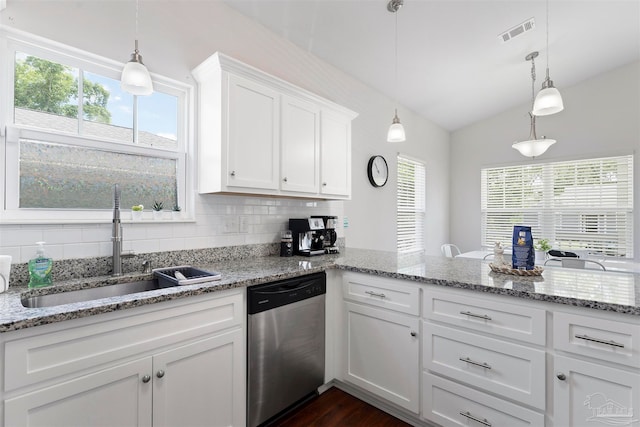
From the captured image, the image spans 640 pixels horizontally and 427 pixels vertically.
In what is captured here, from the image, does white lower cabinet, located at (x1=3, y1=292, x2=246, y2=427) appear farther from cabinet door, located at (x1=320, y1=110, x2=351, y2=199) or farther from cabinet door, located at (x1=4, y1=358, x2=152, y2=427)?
cabinet door, located at (x1=320, y1=110, x2=351, y2=199)

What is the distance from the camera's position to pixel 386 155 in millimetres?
3834

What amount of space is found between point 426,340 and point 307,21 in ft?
8.31

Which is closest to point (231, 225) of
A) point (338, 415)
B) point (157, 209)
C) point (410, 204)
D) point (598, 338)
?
point (157, 209)

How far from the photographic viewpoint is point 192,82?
2.13m

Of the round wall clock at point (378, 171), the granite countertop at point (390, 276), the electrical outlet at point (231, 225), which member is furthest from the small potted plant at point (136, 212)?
the round wall clock at point (378, 171)

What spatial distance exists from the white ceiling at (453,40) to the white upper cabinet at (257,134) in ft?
2.26

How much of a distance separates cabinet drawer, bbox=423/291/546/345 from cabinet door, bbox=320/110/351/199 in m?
1.29

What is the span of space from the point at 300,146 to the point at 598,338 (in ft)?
6.57

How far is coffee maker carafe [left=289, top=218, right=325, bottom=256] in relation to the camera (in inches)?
101

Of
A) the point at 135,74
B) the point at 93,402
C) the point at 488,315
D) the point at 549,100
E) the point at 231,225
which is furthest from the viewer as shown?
the point at 231,225

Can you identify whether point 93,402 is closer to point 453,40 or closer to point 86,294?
point 86,294

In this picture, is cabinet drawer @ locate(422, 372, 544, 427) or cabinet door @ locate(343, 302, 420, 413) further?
cabinet door @ locate(343, 302, 420, 413)

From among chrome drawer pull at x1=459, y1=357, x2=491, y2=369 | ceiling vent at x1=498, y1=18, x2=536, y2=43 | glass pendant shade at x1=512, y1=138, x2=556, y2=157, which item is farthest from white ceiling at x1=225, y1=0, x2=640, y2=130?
chrome drawer pull at x1=459, y1=357, x2=491, y2=369

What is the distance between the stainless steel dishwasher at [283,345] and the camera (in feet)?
5.47
